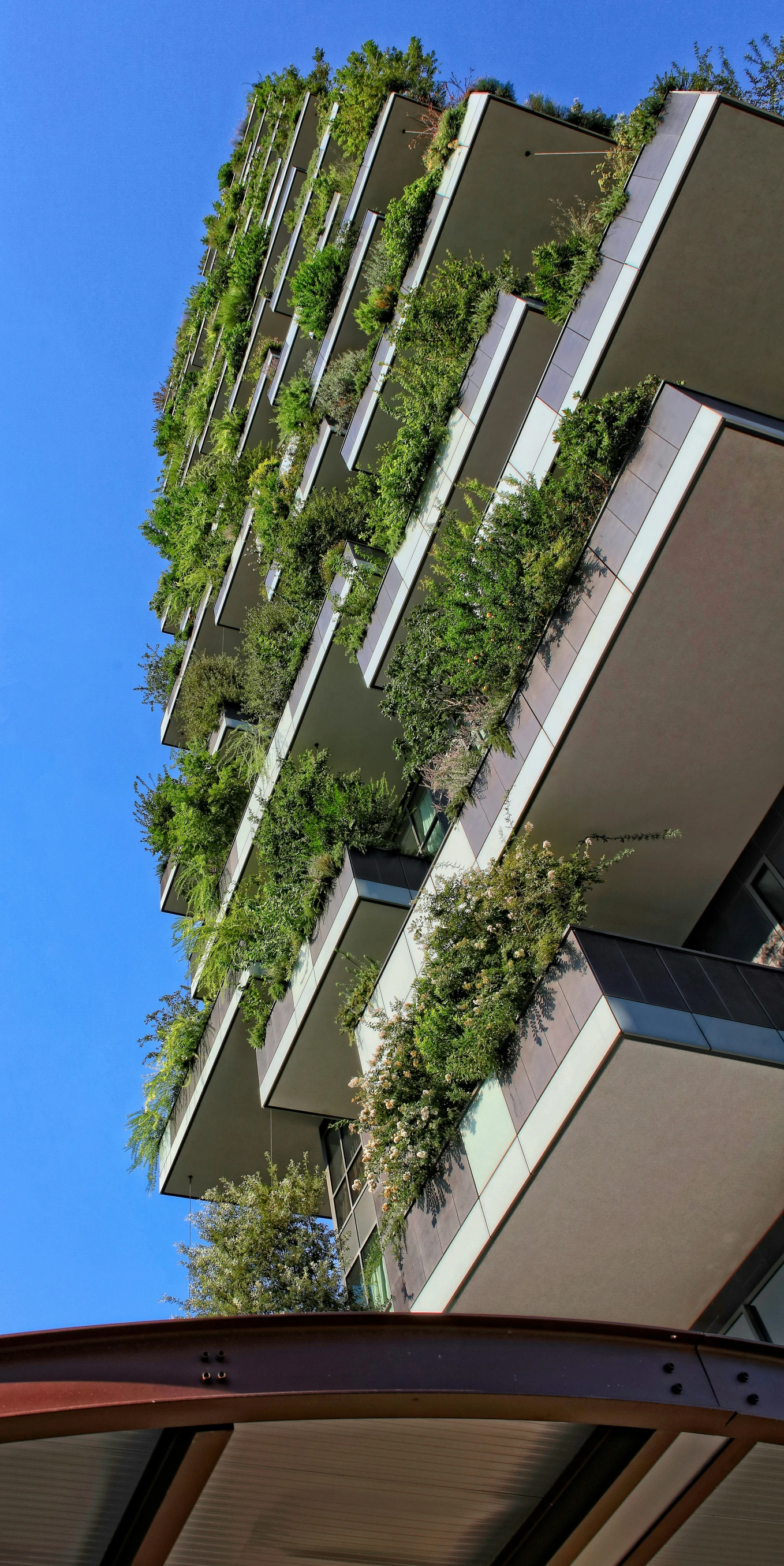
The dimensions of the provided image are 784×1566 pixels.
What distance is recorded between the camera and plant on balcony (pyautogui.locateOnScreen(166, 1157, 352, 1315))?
10.7 metres

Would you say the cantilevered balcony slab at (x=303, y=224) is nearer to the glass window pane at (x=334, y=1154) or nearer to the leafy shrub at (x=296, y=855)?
the leafy shrub at (x=296, y=855)

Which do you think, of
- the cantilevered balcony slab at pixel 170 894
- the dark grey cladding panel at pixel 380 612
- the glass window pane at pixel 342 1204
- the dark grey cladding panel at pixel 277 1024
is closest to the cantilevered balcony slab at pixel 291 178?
the dark grey cladding panel at pixel 380 612

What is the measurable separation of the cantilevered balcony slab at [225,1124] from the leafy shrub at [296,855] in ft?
2.81

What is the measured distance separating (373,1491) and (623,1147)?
318 cm

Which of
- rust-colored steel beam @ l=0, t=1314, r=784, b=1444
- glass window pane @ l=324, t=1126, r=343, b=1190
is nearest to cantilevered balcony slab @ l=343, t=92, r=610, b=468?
rust-colored steel beam @ l=0, t=1314, r=784, b=1444

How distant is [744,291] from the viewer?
914 centimetres

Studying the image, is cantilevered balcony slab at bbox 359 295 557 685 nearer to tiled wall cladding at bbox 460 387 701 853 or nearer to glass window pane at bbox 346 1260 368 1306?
tiled wall cladding at bbox 460 387 701 853

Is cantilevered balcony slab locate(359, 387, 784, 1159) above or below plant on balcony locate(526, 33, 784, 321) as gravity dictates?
below

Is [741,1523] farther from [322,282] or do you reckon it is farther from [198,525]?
[198,525]

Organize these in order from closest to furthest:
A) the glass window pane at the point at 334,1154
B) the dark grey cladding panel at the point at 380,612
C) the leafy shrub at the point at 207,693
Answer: the dark grey cladding panel at the point at 380,612, the glass window pane at the point at 334,1154, the leafy shrub at the point at 207,693

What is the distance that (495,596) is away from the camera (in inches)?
366

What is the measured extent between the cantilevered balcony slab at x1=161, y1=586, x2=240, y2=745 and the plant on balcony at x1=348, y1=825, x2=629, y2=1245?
44.2ft

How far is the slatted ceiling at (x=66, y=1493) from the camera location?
4277 mm

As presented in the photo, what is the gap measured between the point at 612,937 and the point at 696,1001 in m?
0.85
